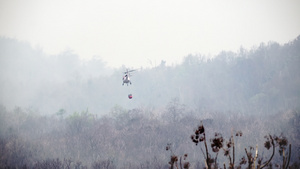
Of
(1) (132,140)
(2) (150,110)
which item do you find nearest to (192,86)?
(2) (150,110)

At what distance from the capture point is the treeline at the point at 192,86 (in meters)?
41.4

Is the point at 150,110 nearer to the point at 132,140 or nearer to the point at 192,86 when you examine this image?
the point at 132,140

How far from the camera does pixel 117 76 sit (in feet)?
196

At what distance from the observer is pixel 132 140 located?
83.3 feet

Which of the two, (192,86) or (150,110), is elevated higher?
(192,86)

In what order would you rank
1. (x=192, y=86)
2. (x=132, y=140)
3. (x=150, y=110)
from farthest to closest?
(x=192, y=86), (x=150, y=110), (x=132, y=140)

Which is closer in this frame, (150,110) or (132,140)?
(132,140)

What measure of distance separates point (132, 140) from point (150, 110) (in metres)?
13.4

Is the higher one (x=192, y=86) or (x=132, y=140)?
(x=192, y=86)

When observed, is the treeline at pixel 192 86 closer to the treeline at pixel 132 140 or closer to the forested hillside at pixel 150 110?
the forested hillside at pixel 150 110

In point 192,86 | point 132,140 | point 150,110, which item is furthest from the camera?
point 192,86

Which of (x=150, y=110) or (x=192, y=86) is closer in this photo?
(x=150, y=110)

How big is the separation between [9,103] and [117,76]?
20957 mm

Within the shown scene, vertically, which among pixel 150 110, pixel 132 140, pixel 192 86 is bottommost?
pixel 132 140
